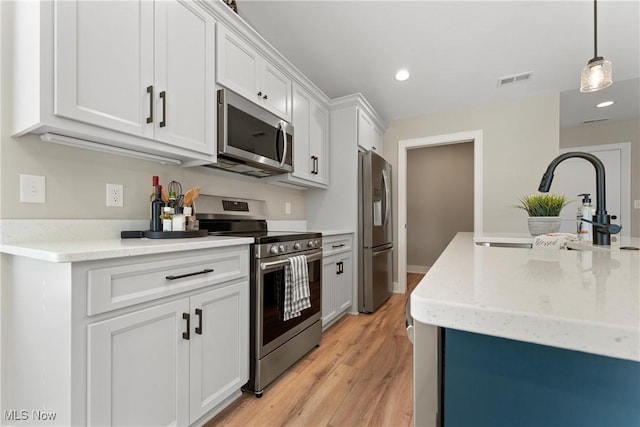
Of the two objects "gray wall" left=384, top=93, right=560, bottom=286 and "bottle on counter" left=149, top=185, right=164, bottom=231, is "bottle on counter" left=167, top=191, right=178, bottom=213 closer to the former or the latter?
"bottle on counter" left=149, top=185, right=164, bottom=231

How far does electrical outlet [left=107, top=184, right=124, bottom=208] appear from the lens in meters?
1.51

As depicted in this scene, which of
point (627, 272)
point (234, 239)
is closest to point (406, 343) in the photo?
point (234, 239)

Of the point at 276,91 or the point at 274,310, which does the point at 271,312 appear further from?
the point at 276,91

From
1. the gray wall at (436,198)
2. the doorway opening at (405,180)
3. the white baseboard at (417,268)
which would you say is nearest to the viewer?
the doorway opening at (405,180)

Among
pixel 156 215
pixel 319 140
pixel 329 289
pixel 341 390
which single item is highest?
pixel 319 140

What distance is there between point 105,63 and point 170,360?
1.28 metres

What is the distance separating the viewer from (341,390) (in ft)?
5.57

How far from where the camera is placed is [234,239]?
1514 millimetres

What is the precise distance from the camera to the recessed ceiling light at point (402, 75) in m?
2.85

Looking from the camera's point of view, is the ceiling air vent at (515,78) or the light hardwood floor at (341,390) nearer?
the light hardwood floor at (341,390)

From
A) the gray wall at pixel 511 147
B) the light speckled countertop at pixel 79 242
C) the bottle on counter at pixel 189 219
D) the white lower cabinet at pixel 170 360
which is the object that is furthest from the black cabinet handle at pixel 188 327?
the gray wall at pixel 511 147

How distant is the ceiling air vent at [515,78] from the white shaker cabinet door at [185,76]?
→ 281 cm

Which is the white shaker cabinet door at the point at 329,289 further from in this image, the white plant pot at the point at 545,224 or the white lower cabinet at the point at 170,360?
the white plant pot at the point at 545,224

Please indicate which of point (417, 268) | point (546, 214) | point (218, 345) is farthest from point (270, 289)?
point (417, 268)
